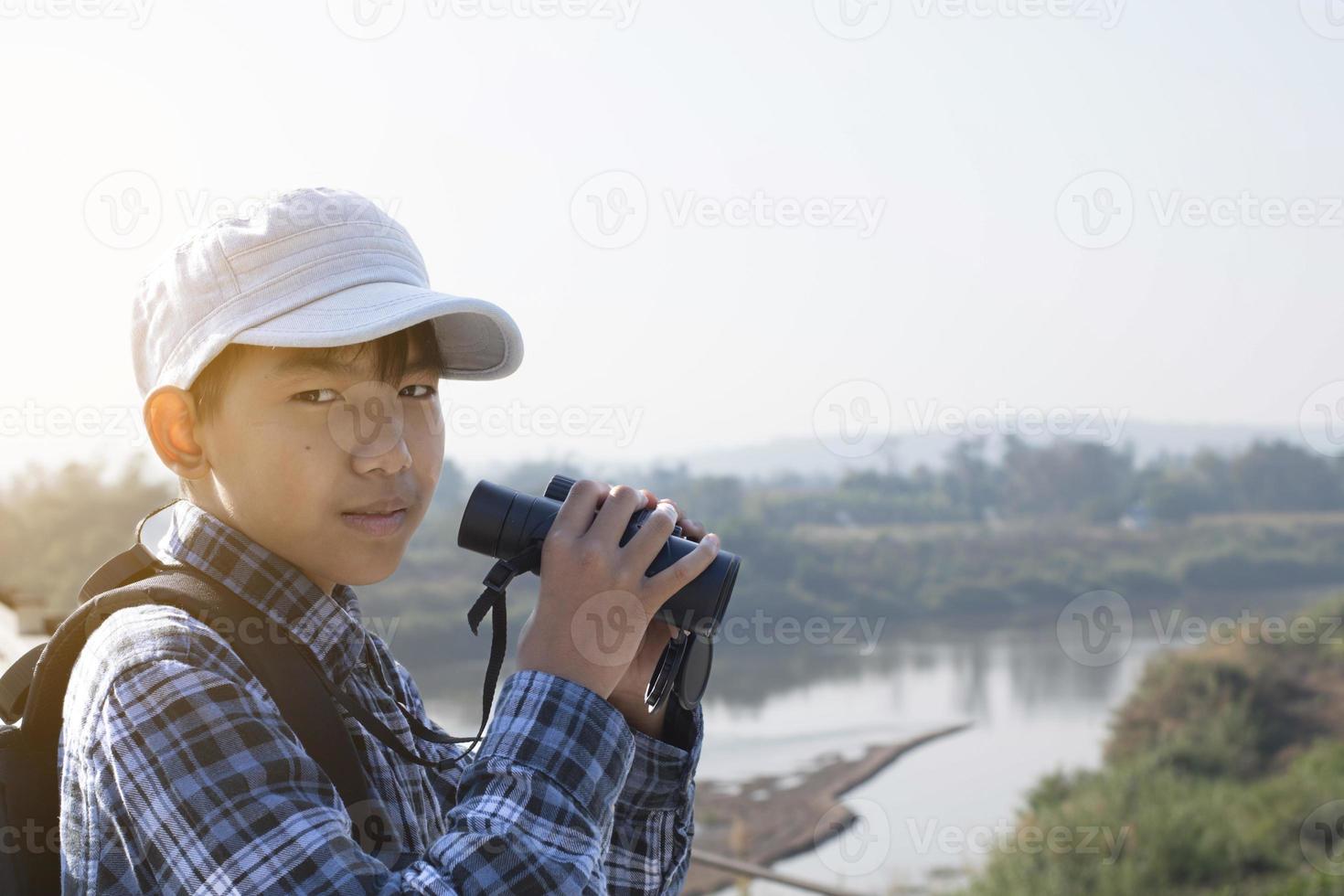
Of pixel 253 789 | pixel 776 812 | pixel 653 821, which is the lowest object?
pixel 776 812

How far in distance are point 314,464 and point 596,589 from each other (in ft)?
0.78

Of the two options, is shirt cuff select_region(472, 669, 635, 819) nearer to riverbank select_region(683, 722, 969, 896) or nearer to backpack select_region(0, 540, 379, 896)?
backpack select_region(0, 540, 379, 896)

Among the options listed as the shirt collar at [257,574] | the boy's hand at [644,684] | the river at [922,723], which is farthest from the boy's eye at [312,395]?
the river at [922,723]

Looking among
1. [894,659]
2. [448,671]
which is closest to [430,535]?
[448,671]

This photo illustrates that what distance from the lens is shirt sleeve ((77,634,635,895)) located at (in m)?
0.74

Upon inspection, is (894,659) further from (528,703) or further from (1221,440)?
(528,703)

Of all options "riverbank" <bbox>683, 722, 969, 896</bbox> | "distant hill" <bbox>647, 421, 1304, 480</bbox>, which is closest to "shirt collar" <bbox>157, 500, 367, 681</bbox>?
"riverbank" <bbox>683, 722, 969, 896</bbox>

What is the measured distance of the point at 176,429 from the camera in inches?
38.0

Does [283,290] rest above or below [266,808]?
above

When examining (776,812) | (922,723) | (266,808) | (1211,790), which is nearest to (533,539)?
(266,808)

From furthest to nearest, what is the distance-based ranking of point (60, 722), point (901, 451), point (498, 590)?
point (901, 451) → point (498, 590) → point (60, 722)

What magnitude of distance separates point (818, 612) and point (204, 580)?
87.1 feet

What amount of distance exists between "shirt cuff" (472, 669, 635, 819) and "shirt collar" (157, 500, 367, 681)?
18 cm

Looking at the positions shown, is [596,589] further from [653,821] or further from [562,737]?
[653,821]
